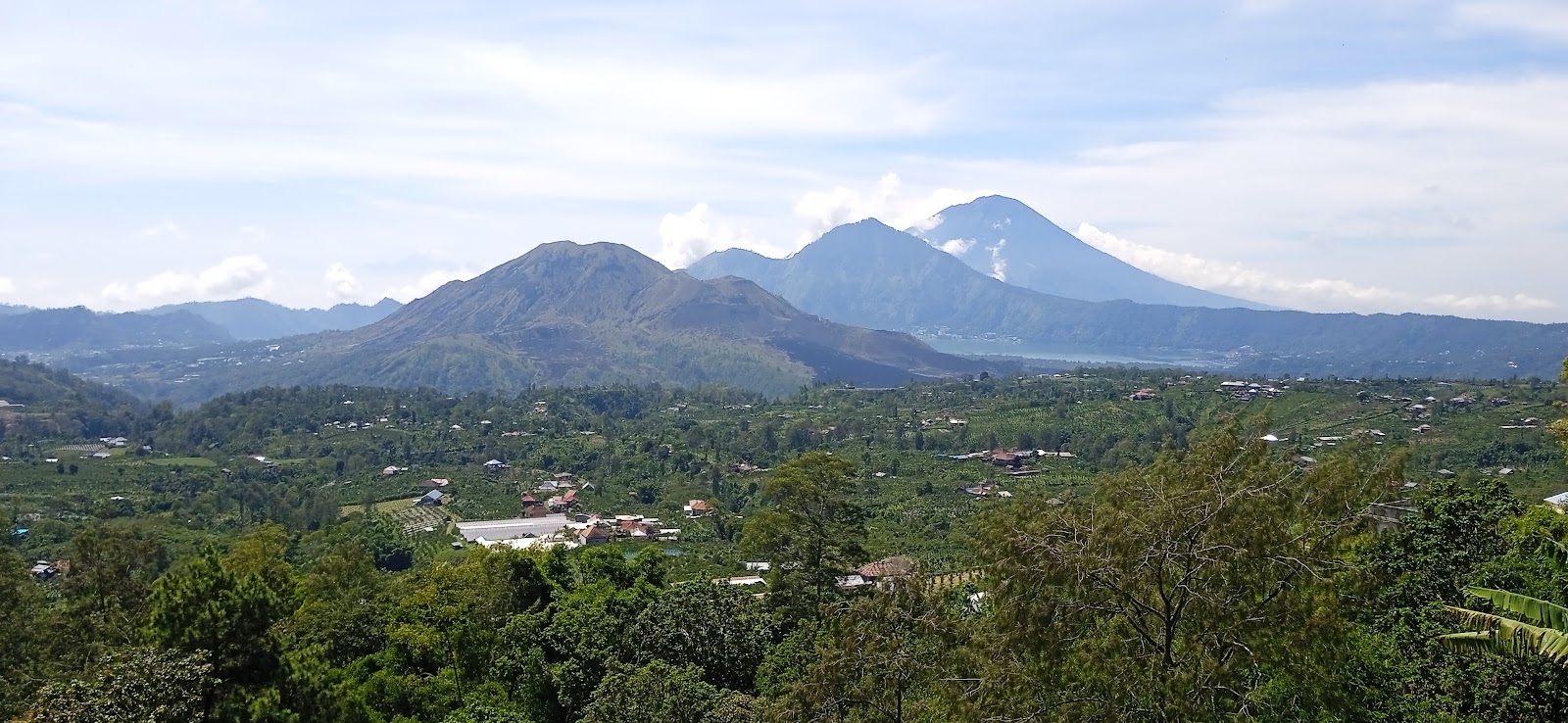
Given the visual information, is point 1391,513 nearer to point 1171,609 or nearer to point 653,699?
point 1171,609

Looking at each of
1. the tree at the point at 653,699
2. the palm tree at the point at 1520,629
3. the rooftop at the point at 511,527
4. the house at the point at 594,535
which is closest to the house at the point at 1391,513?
the palm tree at the point at 1520,629

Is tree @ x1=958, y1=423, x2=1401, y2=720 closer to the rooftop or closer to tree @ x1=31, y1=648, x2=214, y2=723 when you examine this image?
tree @ x1=31, y1=648, x2=214, y2=723

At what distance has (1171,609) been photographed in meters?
→ 8.84

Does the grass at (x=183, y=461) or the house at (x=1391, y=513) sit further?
the grass at (x=183, y=461)

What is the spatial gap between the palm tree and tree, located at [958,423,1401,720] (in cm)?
129

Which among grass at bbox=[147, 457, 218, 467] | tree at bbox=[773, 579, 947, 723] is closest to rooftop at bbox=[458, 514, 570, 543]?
grass at bbox=[147, 457, 218, 467]

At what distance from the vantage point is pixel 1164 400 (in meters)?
88.1

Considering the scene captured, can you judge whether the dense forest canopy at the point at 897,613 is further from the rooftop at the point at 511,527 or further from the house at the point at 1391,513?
→ the rooftop at the point at 511,527

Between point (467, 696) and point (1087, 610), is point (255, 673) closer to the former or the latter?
point (467, 696)

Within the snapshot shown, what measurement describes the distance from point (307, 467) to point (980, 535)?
275ft

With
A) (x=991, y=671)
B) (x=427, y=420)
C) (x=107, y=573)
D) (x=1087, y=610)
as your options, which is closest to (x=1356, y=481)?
(x=1087, y=610)

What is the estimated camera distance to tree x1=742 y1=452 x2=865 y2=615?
1998 cm

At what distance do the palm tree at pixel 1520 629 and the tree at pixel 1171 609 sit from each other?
4.24ft

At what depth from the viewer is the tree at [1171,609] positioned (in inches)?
335
